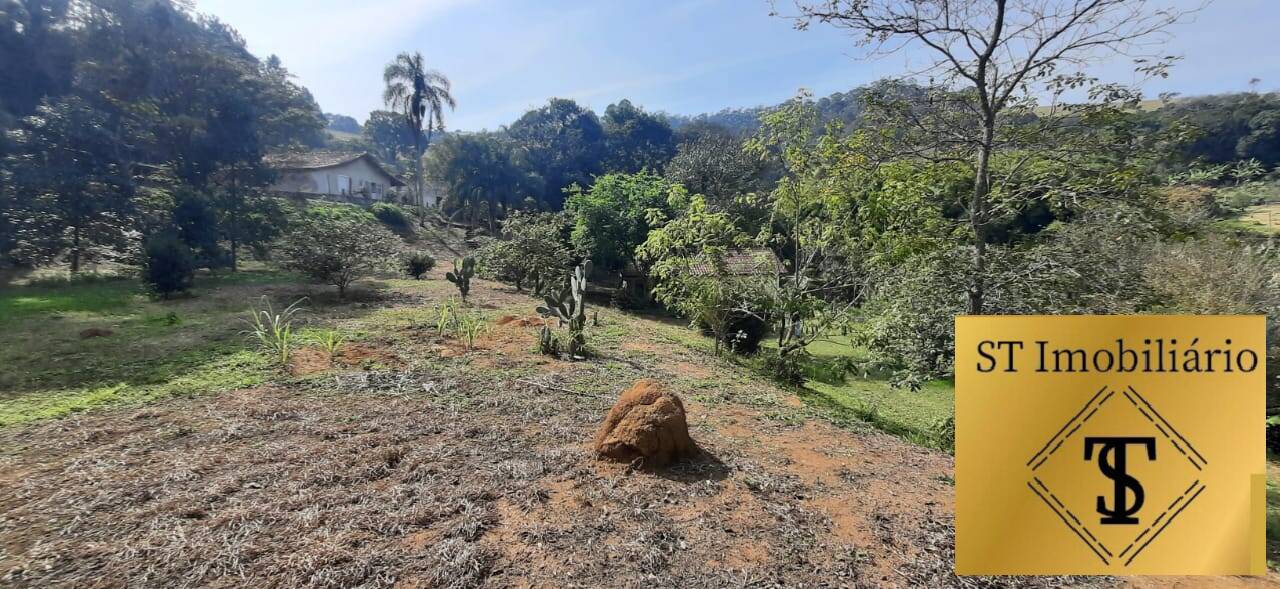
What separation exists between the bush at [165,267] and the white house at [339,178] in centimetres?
Answer: 1776

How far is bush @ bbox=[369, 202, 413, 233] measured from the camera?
86.4 feet

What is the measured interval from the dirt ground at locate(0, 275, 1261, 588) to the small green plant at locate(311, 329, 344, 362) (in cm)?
108

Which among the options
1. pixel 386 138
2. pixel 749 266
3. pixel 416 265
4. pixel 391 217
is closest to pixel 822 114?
pixel 749 266

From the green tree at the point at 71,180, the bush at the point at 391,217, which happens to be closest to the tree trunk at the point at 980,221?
the green tree at the point at 71,180

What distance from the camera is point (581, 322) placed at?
758 cm

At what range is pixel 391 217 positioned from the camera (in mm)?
26672

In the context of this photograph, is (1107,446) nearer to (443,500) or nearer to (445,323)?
(443,500)

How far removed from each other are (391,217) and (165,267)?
54.9 ft

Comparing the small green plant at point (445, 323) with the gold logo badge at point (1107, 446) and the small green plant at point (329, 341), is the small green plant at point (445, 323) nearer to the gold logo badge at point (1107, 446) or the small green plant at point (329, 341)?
the small green plant at point (329, 341)

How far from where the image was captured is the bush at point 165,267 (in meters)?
10.5

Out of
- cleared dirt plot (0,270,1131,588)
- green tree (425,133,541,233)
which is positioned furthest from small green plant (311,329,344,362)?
green tree (425,133,541,233)

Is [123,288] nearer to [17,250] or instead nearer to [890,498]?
[17,250]

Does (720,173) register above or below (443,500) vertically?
above

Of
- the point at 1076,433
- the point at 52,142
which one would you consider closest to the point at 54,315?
the point at 52,142
